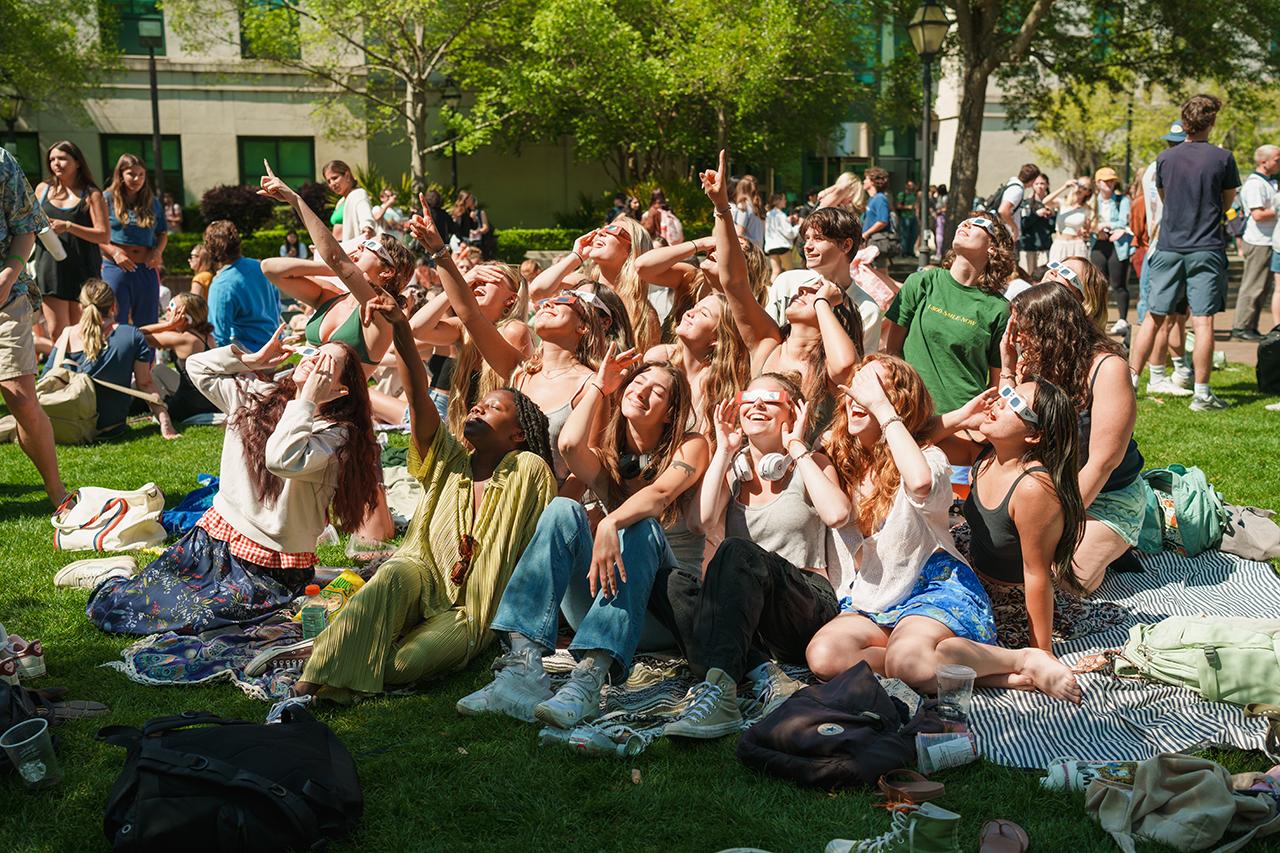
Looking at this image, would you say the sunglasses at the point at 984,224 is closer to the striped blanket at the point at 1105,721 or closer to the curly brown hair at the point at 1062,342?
the curly brown hair at the point at 1062,342

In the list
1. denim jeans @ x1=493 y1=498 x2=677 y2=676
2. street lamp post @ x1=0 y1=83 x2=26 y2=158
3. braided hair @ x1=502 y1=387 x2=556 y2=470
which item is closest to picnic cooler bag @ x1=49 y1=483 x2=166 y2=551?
braided hair @ x1=502 y1=387 x2=556 y2=470

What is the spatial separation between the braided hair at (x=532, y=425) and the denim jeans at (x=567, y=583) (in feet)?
1.35

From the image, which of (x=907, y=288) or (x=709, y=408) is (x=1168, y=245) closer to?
(x=907, y=288)

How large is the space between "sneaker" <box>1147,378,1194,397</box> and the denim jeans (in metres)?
6.70

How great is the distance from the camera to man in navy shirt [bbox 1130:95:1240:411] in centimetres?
835

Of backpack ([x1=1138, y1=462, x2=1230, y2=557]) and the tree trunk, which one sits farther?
the tree trunk

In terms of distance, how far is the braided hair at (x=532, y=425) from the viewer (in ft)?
14.0

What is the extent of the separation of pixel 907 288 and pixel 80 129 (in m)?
30.5

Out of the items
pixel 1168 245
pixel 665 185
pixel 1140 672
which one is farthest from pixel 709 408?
pixel 665 185

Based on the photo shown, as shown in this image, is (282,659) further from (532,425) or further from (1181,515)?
(1181,515)

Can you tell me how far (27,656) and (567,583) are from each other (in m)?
1.97

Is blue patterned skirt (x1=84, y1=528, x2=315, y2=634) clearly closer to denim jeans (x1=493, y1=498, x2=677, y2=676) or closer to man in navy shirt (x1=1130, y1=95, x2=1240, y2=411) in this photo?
denim jeans (x1=493, y1=498, x2=677, y2=676)

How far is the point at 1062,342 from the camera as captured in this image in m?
4.50

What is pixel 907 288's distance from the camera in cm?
554
